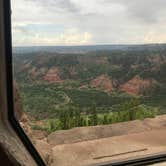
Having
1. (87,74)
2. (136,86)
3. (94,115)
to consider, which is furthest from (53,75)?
(136,86)

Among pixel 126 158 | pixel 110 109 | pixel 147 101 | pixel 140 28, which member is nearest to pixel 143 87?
pixel 147 101

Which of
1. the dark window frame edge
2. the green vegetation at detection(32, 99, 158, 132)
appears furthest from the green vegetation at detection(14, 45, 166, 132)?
the dark window frame edge

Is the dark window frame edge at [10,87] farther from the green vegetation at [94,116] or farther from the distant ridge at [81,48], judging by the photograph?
the green vegetation at [94,116]

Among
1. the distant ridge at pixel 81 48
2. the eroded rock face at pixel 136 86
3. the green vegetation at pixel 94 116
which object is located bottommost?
the green vegetation at pixel 94 116

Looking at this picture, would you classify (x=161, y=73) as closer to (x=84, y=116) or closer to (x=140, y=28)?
(x=140, y=28)

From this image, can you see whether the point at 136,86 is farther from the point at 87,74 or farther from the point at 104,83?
the point at 87,74

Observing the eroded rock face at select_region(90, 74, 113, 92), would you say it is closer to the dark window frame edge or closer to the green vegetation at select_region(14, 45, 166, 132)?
the green vegetation at select_region(14, 45, 166, 132)

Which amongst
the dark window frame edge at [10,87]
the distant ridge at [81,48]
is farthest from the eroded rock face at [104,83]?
the dark window frame edge at [10,87]
